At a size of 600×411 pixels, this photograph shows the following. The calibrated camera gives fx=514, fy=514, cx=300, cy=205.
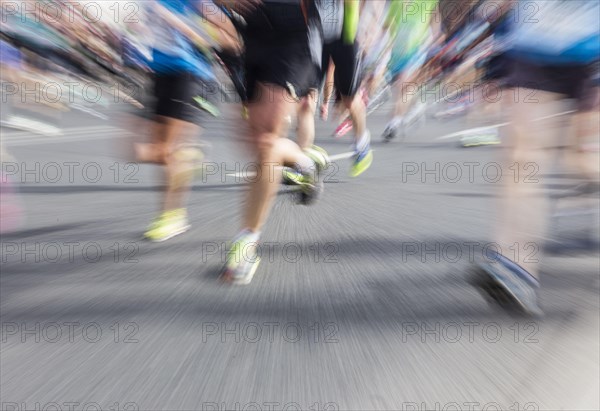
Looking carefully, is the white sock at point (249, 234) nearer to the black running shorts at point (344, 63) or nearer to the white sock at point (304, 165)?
the white sock at point (304, 165)

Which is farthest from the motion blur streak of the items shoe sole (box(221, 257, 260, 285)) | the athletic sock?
the athletic sock

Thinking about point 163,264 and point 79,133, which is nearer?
point 163,264

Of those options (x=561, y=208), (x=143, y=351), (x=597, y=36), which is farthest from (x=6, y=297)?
(x=561, y=208)

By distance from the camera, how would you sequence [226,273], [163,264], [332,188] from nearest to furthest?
[226,273]
[163,264]
[332,188]

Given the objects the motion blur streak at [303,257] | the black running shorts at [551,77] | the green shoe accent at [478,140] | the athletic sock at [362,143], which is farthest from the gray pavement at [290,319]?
the green shoe accent at [478,140]

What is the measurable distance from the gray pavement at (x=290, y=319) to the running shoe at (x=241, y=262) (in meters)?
0.06

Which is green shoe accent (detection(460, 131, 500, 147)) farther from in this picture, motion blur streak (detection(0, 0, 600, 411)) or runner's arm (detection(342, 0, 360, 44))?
runner's arm (detection(342, 0, 360, 44))

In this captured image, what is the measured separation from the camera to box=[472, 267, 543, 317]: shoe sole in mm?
1994

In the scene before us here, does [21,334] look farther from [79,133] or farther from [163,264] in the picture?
[79,133]

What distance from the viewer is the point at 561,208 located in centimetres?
363

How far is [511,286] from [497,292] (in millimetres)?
66

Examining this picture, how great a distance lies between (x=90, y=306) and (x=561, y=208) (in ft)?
10.3

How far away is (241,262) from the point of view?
238cm

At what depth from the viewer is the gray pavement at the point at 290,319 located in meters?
1.54
